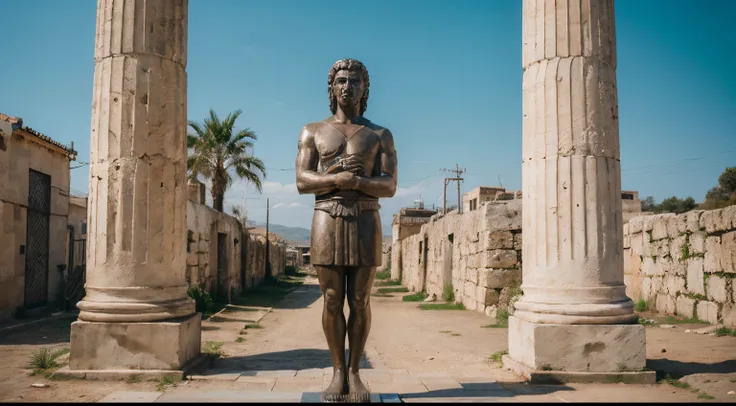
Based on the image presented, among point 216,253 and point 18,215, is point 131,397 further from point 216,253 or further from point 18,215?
point 216,253

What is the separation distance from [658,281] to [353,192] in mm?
9194

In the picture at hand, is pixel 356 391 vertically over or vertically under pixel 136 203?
under

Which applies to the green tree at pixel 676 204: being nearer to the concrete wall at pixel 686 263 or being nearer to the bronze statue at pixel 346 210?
the concrete wall at pixel 686 263

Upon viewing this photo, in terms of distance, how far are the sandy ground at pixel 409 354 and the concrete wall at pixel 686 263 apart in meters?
0.72

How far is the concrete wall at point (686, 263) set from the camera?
29.3 ft

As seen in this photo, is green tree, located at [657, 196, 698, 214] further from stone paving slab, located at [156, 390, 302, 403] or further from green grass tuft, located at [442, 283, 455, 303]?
stone paving slab, located at [156, 390, 302, 403]

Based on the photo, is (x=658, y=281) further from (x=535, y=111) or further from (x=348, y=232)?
(x=348, y=232)

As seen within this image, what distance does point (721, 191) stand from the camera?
3116 centimetres

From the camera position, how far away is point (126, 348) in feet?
18.6

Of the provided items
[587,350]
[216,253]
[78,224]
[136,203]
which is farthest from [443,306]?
[78,224]

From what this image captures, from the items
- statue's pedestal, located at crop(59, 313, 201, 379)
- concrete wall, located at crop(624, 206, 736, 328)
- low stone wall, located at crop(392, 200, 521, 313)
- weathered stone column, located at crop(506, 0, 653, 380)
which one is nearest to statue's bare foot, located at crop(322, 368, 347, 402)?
statue's pedestal, located at crop(59, 313, 201, 379)

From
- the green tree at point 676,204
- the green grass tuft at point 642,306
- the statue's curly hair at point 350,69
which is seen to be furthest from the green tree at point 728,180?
the statue's curly hair at point 350,69

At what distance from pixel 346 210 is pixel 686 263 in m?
8.31

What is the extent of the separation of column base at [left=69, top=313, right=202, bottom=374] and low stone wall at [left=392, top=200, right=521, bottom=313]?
7.60 m
